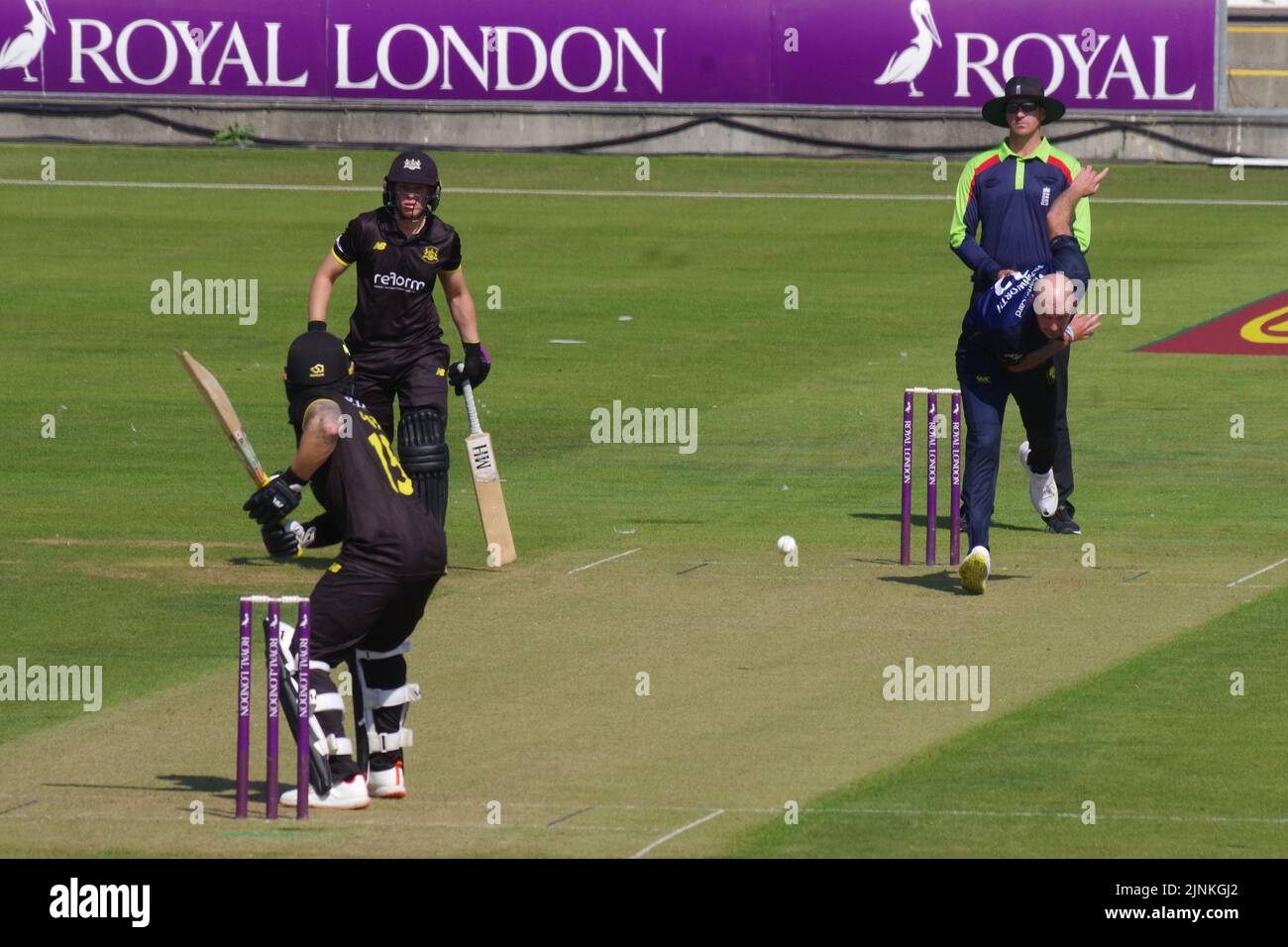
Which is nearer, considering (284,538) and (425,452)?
(284,538)

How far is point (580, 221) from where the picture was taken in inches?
1310

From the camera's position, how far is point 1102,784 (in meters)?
9.66

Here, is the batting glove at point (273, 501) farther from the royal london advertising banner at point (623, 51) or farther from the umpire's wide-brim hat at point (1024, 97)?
the royal london advertising banner at point (623, 51)

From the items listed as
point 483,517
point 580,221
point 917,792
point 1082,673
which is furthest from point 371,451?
point 580,221

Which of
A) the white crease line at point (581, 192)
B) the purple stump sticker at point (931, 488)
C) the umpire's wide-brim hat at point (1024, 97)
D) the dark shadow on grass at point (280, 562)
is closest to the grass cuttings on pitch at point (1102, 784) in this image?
the purple stump sticker at point (931, 488)

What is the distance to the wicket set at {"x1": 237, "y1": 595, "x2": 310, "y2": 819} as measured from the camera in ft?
29.1

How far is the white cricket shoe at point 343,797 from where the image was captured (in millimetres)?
9273

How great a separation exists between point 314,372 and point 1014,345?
5.13 m

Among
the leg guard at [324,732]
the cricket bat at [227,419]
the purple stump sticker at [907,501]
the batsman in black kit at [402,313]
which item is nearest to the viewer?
the leg guard at [324,732]

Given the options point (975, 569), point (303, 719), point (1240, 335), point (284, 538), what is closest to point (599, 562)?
point (975, 569)

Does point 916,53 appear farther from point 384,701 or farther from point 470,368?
point 384,701

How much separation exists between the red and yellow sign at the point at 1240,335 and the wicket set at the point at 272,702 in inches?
658

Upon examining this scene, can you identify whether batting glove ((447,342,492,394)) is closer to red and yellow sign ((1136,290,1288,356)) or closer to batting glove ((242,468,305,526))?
batting glove ((242,468,305,526))

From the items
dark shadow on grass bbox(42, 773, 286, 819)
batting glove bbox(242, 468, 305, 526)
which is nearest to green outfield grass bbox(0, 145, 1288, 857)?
dark shadow on grass bbox(42, 773, 286, 819)
